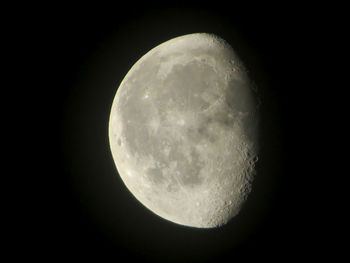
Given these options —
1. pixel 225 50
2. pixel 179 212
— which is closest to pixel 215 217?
pixel 179 212

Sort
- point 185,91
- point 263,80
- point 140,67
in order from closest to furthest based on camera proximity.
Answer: point 185,91 < point 263,80 < point 140,67

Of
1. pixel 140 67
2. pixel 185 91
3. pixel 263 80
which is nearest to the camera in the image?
pixel 185 91

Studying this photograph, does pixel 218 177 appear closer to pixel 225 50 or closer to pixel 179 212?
pixel 179 212

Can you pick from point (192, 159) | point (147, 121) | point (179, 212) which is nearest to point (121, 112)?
point (147, 121)

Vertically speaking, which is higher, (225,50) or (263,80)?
(225,50)

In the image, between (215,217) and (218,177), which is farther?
(215,217)

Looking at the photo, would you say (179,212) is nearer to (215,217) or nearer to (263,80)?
(215,217)

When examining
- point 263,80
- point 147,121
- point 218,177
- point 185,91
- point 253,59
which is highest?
point 253,59
